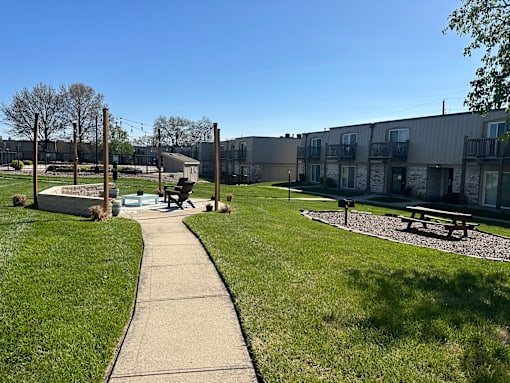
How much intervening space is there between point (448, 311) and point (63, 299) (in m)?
4.89

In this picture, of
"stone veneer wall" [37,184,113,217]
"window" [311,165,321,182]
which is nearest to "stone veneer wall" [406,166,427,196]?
"window" [311,165,321,182]

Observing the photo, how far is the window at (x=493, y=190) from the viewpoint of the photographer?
771 inches

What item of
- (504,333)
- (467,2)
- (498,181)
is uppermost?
(467,2)

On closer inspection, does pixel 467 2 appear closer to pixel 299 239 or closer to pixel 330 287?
pixel 299 239

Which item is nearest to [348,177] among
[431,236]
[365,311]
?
[431,236]

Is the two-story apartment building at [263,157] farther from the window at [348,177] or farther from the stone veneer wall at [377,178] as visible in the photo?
the stone veneer wall at [377,178]

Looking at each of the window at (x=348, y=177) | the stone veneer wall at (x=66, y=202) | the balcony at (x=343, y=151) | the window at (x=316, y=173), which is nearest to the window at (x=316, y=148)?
the window at (x=316, y=173)

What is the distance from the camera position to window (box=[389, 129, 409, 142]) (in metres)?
25.4

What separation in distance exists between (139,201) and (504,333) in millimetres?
12314

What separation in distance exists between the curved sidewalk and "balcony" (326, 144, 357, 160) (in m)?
24.7

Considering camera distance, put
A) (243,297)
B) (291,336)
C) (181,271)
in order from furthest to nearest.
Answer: (181,271) → (243,297) → (291,336)

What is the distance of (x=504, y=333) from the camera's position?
415 cm

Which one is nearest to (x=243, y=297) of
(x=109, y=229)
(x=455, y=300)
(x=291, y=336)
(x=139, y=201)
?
(x=291, y=336)

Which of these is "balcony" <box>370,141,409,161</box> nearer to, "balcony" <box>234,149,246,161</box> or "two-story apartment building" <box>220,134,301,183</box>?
"two-story apartment building" <box>220,134,301,183</box>
